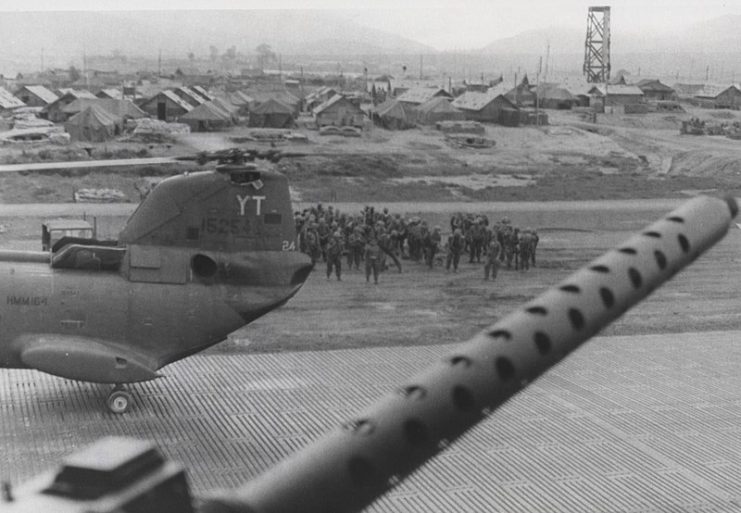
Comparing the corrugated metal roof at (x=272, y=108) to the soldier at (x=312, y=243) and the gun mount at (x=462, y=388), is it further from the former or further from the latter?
the gun mount at (x=462, y=388)

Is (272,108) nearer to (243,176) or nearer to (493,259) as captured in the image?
(493,259)

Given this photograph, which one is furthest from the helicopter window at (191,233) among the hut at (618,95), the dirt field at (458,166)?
the hut at (618,95)

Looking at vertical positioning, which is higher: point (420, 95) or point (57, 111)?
point (420, 95)

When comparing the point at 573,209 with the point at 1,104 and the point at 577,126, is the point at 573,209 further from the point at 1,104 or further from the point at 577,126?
the point at 1,104

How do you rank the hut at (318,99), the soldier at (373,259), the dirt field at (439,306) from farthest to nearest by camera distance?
1. the hut at (318,99)
2. the soldier at (373,259)
3. the dirt field at (439,306)

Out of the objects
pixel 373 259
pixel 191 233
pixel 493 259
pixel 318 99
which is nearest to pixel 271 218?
pixel 191 233

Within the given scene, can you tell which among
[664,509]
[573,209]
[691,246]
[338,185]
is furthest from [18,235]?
[691,246]

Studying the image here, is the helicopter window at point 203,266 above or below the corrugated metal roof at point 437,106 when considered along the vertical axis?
below
